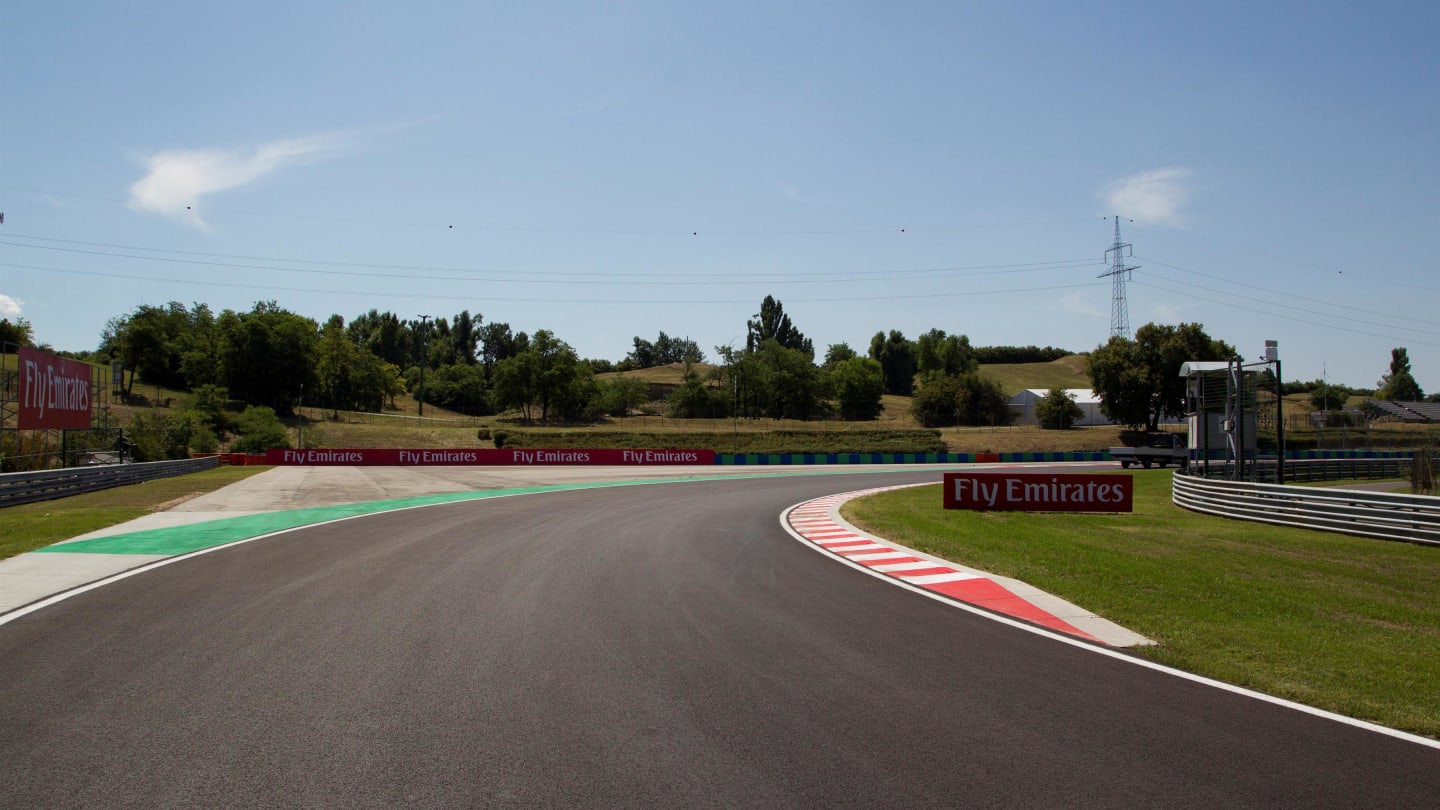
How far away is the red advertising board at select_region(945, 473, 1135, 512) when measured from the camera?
22.2 meters

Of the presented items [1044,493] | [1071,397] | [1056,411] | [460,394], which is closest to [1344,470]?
[1044,493]

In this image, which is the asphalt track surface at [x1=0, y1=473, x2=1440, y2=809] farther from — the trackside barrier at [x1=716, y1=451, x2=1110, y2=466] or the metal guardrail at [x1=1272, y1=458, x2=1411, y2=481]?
the trackside barrier at [x1=716, y1=451, x2=1110, y2=466]

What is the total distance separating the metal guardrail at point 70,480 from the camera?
912 inches

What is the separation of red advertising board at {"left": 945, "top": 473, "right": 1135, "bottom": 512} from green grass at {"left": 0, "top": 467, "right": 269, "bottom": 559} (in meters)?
19.5

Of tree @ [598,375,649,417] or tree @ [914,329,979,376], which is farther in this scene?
tree @ [914,329,979,376]

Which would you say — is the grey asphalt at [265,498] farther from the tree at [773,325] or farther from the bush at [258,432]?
the tree at [773,325]

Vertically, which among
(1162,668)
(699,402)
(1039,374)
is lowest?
(1162,668)

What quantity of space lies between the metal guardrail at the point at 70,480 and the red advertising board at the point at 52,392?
1.83 metres

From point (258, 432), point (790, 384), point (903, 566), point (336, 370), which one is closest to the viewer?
point (903, 566)

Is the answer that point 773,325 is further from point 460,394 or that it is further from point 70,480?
point 70,480

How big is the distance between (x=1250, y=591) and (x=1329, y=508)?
32.5ft

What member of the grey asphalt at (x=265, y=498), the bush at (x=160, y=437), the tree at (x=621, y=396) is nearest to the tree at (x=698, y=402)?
the tree at (x=621, y=396)

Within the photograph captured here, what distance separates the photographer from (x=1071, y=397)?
96125mm

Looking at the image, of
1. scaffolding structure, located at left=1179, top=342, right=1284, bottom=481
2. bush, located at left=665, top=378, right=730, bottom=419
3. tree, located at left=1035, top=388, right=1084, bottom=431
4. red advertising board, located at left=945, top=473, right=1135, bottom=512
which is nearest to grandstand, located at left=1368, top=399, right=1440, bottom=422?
tree, located at left=1035, top=388, right=1084, bottom=431
